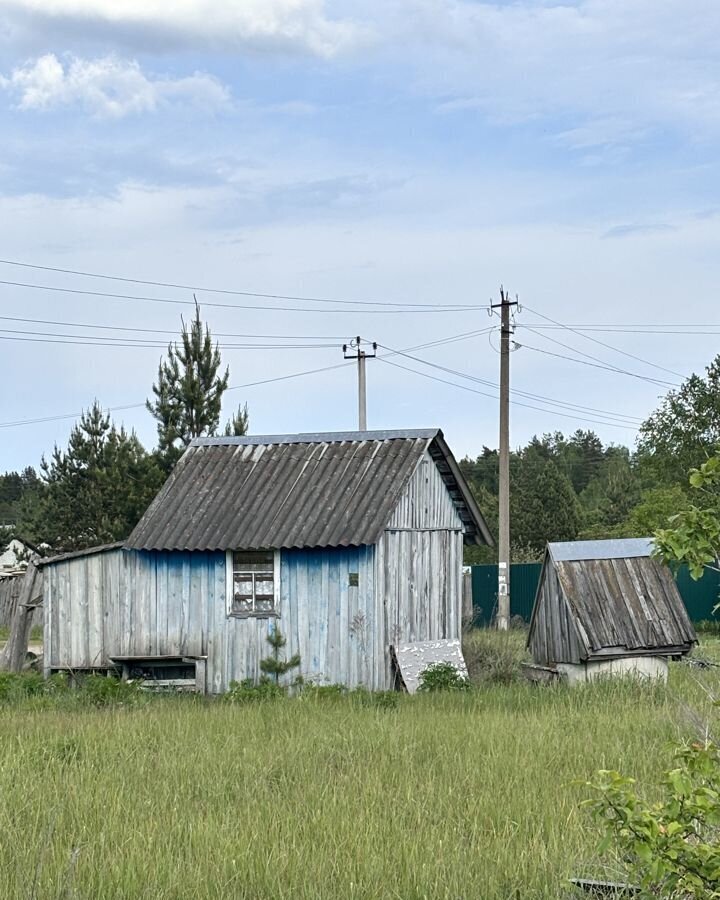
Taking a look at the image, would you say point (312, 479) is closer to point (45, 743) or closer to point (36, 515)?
point (45, 743)

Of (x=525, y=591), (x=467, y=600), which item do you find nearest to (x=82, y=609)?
(x=467, y=600)

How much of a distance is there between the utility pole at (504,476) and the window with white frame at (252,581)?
1035cm

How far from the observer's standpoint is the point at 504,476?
30.8 m

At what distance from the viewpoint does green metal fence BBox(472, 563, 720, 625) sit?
35875mm

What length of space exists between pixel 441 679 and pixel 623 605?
3290 mm

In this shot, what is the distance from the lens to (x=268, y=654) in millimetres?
19578

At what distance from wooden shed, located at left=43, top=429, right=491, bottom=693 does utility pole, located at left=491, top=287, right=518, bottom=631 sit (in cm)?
848

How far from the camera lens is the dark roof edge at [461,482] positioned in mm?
21227

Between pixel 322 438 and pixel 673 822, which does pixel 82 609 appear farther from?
pixel 673 822

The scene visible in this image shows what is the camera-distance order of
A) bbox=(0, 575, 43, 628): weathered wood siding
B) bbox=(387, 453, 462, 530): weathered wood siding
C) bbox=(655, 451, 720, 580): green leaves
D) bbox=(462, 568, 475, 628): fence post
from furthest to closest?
bbox=(0, 575, 43, 628): weathered wood siding → bbox=(462, 568, 475, 628): fence post → bbox=(387, 453, 462, 530): weathered wood siding → bbox=(655, 451, 720, 580): green leaves

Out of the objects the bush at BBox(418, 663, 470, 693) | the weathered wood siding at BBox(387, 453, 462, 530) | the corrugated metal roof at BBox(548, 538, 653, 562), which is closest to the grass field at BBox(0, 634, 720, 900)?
the bush at BBox(418, 663, 470, 693)

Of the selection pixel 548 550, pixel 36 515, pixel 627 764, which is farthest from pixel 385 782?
pixel 36 515

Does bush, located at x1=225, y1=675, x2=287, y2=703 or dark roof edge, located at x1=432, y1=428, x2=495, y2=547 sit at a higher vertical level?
dark roof edge, located at x1=432, y1=428, x2=495, y2=547

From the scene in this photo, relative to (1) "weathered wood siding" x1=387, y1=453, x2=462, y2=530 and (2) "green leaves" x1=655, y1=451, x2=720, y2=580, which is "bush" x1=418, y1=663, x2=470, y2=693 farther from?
(2) "green leaves" x1=655, y1=451, x2=720, y2=580
